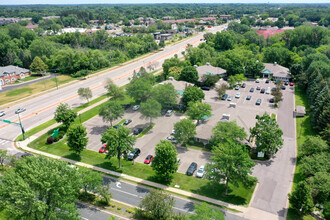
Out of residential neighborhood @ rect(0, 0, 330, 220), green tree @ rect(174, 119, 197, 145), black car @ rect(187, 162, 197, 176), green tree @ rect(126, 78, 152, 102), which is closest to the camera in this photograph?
residential neighborhood @ rect(0, 0, 330, 220)

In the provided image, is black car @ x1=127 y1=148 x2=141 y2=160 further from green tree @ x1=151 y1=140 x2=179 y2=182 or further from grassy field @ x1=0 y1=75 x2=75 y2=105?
grassy field @ x1=0 y1=75 x2=75 y2=105

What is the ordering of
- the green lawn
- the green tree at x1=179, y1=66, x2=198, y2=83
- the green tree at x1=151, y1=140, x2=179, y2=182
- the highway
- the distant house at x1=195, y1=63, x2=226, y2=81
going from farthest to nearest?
1. the distant house at x1=195, y1=63, x2=226, y2=81
2. the green tree at x1=179, y1=66, x2=198, y2=83
3. the green tree at x1=151, y1=140, x2=179, y2=182
4. the green lawn
5. the highway

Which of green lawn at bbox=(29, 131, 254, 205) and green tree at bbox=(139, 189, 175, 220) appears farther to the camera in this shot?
green lawn at bbox=(29, 131, 254, 205)

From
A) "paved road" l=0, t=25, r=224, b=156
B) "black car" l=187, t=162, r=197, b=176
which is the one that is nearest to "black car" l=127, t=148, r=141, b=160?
"black car" l=187, t=162, r=197, b=176

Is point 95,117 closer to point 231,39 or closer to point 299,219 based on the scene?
point 299,219

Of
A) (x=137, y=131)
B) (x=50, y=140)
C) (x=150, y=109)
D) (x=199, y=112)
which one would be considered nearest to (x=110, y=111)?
(x=137, y=131)

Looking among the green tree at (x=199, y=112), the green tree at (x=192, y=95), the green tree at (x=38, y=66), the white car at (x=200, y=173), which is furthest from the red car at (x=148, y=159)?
the green tree at (x=38, y=66)
